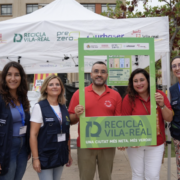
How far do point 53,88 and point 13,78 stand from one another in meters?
0.45

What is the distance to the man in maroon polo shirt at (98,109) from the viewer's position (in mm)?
2434

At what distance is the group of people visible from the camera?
7.09 feet

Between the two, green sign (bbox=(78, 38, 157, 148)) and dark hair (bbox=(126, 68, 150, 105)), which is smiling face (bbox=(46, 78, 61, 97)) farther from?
dark hair (bbox=(126, 68, 150, 105))

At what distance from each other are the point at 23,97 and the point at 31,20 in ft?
6.18

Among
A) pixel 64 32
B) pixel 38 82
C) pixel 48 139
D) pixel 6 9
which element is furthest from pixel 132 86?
pixel 6 9

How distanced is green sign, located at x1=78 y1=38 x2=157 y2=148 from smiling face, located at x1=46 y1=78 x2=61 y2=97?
0.29m

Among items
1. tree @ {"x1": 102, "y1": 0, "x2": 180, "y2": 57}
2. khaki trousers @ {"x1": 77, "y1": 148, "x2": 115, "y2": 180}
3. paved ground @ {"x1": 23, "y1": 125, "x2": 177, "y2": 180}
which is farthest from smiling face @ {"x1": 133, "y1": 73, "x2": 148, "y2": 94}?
tree @ {"x1": 102, "y1": 0, "x2": 180, "y2": 57}

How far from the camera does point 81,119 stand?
223 centimetres

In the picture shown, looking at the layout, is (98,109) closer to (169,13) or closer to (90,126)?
(90,126)

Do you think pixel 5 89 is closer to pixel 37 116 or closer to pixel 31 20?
pixel 37 116

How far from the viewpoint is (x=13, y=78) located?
226 cm

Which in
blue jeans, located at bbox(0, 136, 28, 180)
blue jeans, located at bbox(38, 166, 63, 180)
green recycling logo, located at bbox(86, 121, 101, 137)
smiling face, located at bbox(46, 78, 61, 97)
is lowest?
blue jeans, located at bbox(38, 166, 63, 180)

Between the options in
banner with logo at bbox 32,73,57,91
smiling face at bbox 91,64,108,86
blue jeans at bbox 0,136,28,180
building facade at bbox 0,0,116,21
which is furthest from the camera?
building facade at bbox 0,0,116,21

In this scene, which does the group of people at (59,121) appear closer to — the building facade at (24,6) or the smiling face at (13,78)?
the smiling face at (13,78)
